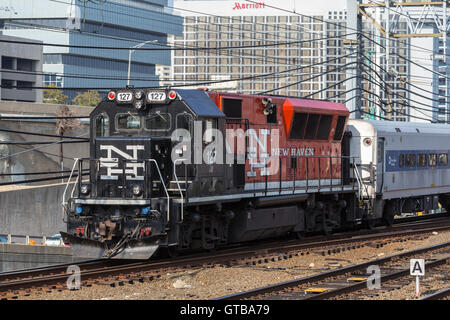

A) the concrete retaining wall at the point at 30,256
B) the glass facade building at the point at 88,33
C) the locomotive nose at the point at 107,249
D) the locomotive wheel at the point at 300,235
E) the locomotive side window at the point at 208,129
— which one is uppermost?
the glass facade building at the point at 88,33

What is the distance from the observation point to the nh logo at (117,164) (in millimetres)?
15740

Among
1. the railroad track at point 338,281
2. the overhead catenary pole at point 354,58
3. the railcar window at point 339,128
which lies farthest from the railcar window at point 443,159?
the railroad track at point 338,281

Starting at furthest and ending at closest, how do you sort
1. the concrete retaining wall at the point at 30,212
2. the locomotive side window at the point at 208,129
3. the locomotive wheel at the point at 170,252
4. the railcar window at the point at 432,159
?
the concrete retaining wall at the point at 30,212 < the railcar window at the point at 432,159 < the locomotive wheel at the point at 170,252 < the locomotive side window at the point at 208,129

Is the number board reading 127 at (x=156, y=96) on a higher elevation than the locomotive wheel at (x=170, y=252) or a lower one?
higher

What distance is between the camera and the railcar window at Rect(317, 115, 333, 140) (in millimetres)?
21250

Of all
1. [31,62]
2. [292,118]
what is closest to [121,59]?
[31,62]

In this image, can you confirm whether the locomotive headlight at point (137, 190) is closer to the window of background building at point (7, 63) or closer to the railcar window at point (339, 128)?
the railcar window at point (339, 128)

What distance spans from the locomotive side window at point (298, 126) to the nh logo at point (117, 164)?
549 centimetres

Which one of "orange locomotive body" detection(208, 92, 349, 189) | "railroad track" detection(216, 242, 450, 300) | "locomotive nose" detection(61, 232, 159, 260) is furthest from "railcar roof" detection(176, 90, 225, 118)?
"railroad track" detection(216, 242, 450, 300)

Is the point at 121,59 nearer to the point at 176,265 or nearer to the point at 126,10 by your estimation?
the point at 126,10

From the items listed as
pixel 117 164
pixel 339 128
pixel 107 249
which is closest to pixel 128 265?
pixel 107 249

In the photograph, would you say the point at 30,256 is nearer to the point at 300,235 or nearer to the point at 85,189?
the point at 300,235

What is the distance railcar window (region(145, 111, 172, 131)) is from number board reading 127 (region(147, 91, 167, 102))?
29 centimetres

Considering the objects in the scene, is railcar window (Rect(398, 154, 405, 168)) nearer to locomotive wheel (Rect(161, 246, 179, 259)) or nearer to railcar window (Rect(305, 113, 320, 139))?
railcar window (Rect(305, 113, 320, 139))
